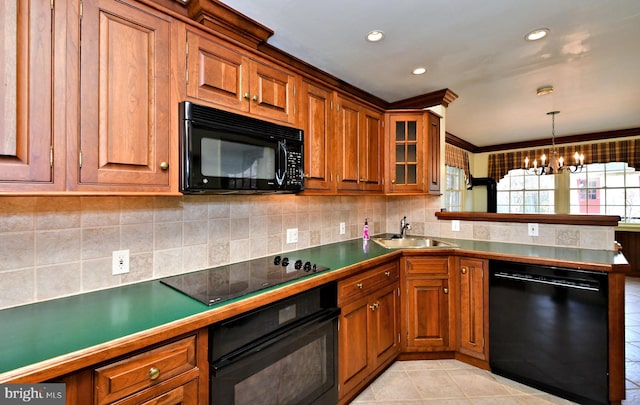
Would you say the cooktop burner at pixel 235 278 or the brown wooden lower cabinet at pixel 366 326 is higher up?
the cooktop burner at pixel 235 278

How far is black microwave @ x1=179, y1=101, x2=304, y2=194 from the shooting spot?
52.4 inches

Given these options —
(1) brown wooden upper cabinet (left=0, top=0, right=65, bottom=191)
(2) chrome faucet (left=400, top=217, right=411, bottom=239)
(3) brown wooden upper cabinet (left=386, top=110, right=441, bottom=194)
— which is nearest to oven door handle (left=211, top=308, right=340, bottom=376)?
(1) brown wooden upper cabinet (left=0, top=0, right=65, bottom=191)

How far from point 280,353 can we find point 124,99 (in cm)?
130

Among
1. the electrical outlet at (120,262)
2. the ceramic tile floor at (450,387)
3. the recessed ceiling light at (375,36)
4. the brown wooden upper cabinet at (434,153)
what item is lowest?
the ceramic tile floor at (450,387)

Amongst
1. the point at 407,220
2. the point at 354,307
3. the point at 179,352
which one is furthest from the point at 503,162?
the point at 179,352

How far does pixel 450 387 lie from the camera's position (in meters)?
2.09

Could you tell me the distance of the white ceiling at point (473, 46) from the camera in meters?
1.67

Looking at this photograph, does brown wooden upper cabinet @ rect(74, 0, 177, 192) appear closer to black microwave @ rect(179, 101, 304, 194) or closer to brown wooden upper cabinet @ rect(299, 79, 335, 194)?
black microwave @ rect(179, 101, 304, 194)

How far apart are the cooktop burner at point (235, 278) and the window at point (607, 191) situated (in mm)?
6099

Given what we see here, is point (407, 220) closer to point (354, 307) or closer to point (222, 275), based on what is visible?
point (354, 307)

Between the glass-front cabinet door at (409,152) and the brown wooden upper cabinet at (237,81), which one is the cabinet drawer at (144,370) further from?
the glass-front cabinet door at (409,152)

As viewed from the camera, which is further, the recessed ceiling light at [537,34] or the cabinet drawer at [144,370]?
the recessed ceiling light at [537,34]

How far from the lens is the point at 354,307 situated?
1.89 m

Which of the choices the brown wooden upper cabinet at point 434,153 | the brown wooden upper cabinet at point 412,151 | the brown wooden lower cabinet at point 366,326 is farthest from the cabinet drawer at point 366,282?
the brown wooden upper cabinet at point 434,153
